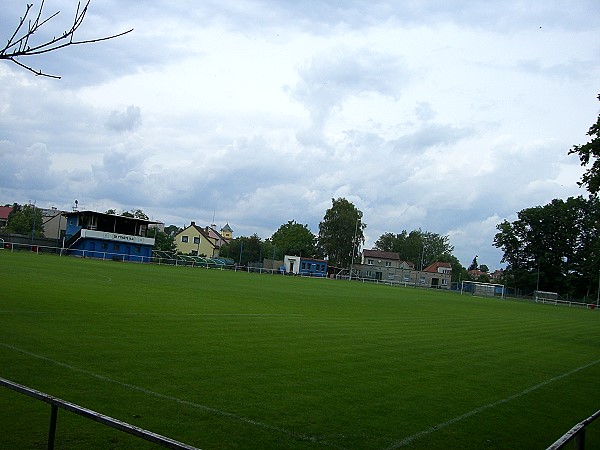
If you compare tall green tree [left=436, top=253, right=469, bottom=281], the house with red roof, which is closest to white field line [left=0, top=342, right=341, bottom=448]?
the house with red roof

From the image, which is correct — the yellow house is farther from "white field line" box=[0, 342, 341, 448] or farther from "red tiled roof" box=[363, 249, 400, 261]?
"white field line" box=[0, 342, 341, 448]

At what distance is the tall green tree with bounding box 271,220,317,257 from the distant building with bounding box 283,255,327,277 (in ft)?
51.6

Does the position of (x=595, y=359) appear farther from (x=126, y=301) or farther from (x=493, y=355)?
(x=126, y=301)

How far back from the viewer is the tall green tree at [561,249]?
10100 cm

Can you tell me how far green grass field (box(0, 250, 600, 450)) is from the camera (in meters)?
7.56

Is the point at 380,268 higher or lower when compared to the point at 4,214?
lower

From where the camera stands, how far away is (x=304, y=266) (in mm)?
107125

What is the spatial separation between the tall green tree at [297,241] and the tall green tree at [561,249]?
141 ft

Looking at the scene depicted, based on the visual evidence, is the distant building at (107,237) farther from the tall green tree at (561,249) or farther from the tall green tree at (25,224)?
the tall green tree at (561,249)

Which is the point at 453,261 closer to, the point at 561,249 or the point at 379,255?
the point at 379,255

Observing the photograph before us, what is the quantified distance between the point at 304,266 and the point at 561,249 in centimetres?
4418

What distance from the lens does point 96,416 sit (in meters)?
4.14

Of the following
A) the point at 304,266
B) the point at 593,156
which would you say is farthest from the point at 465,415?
the point at 304,266

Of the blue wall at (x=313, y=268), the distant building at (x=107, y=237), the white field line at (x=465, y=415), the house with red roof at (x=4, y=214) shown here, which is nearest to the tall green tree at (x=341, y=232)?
the blue wall at (x=313, y=268)
